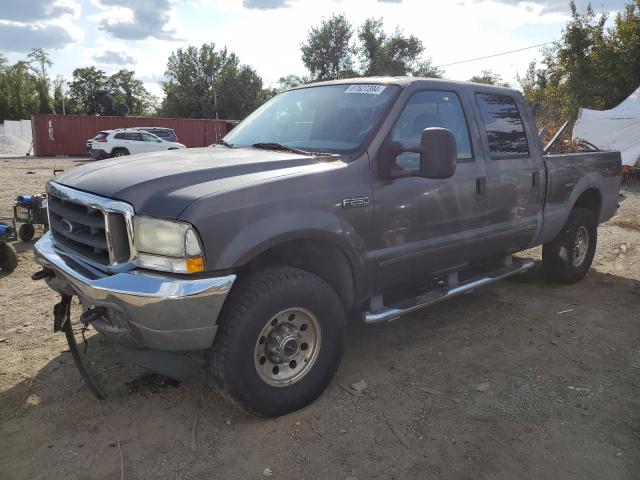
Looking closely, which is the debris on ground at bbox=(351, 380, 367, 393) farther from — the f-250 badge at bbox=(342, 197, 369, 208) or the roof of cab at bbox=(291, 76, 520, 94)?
the roof of cab at bbox=(291, 76, 520, 94)

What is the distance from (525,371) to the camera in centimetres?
359

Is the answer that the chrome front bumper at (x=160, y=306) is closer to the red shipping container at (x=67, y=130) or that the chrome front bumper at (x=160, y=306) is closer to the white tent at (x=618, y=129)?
the white tent at (x=618, y=129)

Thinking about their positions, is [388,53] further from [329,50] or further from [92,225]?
[92,225]

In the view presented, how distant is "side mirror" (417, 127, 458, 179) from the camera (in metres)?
2.98

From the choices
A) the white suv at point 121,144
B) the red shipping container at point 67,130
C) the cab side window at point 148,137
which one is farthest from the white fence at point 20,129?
the cab side window at point 148,137

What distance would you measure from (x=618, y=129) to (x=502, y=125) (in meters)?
15.1

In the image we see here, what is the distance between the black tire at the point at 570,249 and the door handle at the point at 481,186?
1753 mm

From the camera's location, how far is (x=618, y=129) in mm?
16797

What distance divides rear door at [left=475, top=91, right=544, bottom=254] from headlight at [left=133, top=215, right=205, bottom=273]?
2.49m

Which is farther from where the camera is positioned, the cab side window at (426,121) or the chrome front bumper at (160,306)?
the cab side window at (426,121)

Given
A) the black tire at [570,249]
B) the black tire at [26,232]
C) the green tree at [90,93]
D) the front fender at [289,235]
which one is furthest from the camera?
the green tree at [90,93]

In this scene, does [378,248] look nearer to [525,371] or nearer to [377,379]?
[377,379]

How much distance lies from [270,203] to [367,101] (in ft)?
4.15

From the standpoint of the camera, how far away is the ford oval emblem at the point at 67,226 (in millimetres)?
2984
